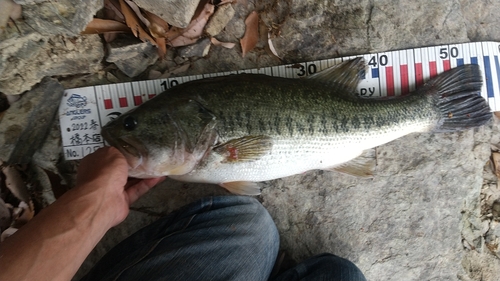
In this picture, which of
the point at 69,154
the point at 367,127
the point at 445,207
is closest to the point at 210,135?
the point at 367,127

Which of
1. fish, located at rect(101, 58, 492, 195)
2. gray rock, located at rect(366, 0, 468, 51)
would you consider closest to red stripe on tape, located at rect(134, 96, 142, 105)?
fish, located at rect(101, 58, 492, 195)

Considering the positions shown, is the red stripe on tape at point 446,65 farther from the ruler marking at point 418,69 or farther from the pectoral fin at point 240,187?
the pectoral fin at point 240,187

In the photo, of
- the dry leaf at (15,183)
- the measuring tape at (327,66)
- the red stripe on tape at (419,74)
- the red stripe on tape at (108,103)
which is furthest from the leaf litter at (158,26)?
the dry leaf at (15,183)

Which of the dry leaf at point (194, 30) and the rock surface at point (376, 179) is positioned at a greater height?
the dry leaf at point (194, 30)

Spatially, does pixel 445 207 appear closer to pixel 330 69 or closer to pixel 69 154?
pixel 330 69

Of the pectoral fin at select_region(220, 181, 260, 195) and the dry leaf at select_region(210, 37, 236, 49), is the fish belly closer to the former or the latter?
the pectoral fin at select_region(220, 181, 260, 195)

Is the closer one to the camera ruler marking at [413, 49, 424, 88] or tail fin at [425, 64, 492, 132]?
tail fin at [425, 64, 492, 132]

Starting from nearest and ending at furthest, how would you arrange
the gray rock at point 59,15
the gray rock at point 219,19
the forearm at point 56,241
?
1. the forearm at point 56,241
2. the gray rock at point 59,15
3. the gray rock at point 219,19
